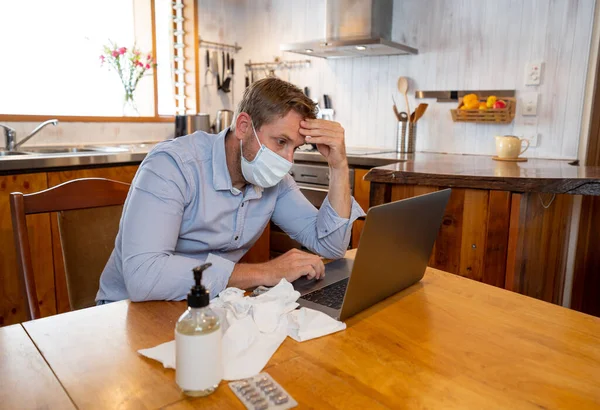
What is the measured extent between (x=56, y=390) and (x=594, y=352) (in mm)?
831

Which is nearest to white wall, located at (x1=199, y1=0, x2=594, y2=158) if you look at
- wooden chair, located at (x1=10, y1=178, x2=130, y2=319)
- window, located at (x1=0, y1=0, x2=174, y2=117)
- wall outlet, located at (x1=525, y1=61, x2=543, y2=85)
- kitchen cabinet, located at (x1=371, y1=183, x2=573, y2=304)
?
wall outlet, located at (x1=525, y1=61, x2=543, y2=85)

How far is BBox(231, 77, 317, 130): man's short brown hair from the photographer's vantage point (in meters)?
1.23

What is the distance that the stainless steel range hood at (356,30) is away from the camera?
3.00 m

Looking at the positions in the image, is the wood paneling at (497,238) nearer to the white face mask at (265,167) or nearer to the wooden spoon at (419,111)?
the white face mask at (265,167)

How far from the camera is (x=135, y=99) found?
11.0 ft

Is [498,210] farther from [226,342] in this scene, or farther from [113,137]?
[113,137]

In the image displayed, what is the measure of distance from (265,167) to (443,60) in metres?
2.19

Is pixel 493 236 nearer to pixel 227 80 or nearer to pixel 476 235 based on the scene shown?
pixel 476 235

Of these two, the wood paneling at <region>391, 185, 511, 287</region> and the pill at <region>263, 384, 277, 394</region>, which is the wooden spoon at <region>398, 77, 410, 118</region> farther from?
the pill at <region>263, 384, 277, 394</region>

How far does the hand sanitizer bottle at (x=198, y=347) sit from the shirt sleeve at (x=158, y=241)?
37cm

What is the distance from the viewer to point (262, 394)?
2.08 ft

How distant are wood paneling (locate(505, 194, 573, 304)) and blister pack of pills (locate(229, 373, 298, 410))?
1.46m

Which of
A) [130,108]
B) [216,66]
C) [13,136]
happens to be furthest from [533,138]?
[13,136]

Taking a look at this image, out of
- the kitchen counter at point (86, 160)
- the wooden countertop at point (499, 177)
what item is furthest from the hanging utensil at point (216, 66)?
the wooden countertop at point (499, 177)
